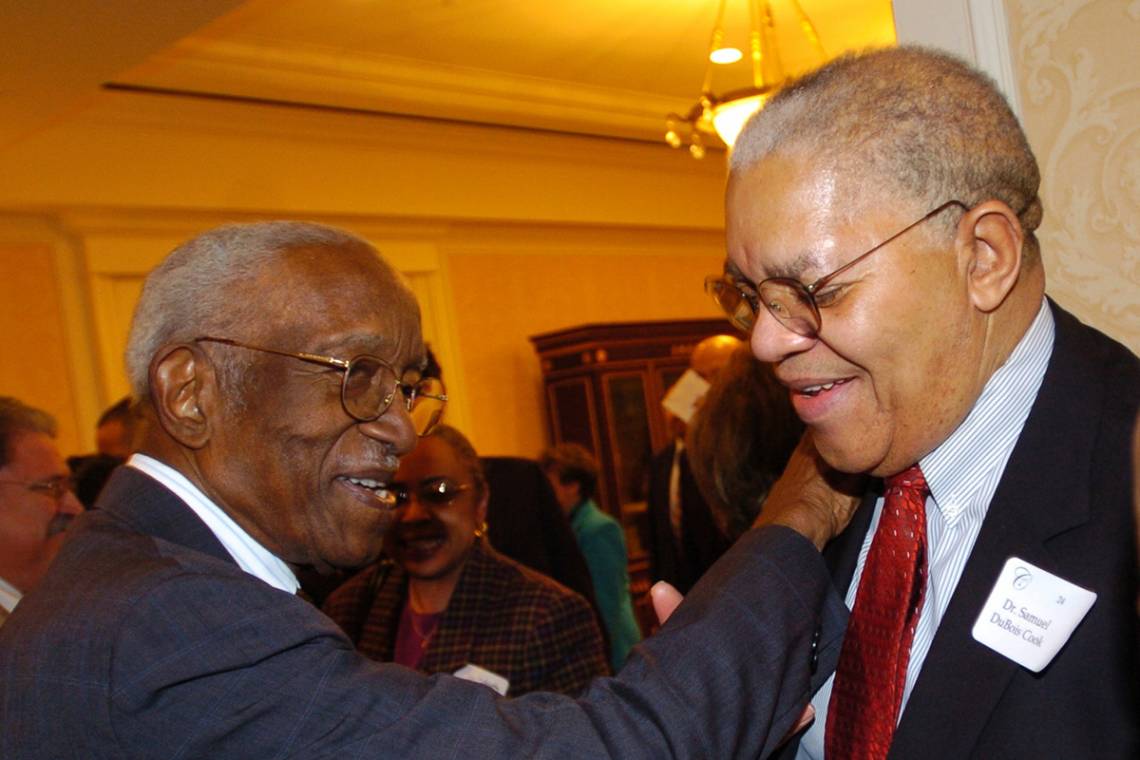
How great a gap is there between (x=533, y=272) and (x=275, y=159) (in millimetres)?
2380

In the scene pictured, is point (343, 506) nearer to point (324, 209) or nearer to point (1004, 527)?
point (1004, 527)

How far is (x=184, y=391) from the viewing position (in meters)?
1.62

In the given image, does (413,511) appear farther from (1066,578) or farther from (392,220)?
(392,220)

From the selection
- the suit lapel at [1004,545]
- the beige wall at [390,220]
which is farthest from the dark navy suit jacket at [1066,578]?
the beige wall at [390,220]

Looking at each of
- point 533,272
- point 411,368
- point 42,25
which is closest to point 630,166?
point 533,272

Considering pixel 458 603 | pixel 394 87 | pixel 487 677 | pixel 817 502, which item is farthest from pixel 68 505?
pixel 394 87

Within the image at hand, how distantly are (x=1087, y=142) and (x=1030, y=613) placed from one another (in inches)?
29.1

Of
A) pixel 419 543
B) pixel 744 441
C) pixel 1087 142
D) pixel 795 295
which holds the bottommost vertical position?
pixel 419 543

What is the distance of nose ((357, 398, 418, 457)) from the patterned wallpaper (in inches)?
38.0

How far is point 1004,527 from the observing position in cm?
127

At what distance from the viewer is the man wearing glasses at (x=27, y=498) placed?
3.02 metres

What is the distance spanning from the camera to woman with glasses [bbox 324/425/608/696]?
293cm

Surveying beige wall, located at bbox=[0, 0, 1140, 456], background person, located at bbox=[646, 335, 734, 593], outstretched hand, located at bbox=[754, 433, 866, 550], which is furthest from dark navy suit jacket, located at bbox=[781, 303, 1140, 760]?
beige wall, located at bbox=[0, 0, 1140, 456]

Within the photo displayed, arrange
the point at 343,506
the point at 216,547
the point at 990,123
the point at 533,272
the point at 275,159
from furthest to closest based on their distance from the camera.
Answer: the point at 533,272 < the point at 275,159 < the point at 343,506 < the point at 216,547 < the point at 990,123
